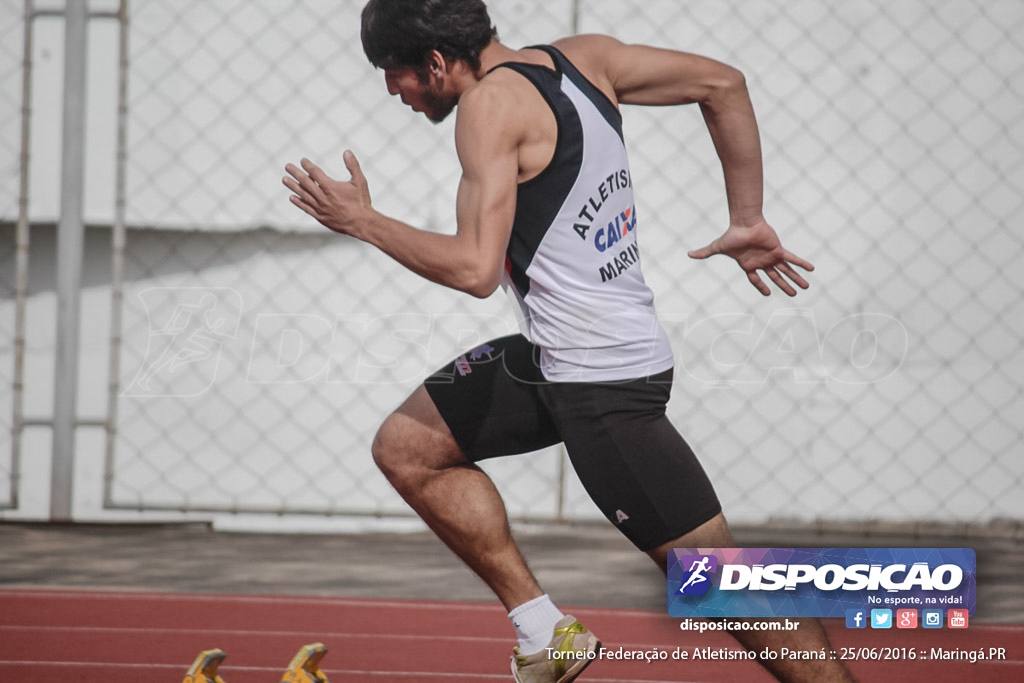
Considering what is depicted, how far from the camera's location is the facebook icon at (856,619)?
2.57 m

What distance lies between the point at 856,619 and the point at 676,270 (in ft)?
7.15

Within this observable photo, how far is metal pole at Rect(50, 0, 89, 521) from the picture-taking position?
4.66m

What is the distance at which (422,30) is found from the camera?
2266 mm

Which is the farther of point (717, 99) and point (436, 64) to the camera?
point (717, 99)

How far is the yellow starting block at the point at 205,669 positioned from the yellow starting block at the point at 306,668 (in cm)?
15

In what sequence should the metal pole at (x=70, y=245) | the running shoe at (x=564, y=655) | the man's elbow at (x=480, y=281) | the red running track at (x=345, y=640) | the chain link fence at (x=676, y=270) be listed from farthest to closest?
the metal pole at (x=70, y=245) → the chain link fence at (x=676, y=270) → the red running track at (x=345, y=640) → the running shoe at (x=564, y=655) → the man's elbow at (x=480, y=281)

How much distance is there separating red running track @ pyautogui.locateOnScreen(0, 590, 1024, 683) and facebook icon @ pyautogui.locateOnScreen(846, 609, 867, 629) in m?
0.07

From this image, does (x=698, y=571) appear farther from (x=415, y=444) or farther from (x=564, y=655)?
(x=415, y=444)

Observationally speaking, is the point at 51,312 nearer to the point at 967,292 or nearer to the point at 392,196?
the point at 392,196

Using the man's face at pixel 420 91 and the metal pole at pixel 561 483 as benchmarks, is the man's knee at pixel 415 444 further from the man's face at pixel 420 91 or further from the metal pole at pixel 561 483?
the metal pole at pixel 561 483

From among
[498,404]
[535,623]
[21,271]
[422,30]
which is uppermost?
[422,30]

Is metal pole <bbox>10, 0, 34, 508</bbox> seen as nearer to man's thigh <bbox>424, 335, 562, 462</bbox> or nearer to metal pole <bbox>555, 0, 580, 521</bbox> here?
metal pole <bbox>555, 0, 580, 521</bbox>

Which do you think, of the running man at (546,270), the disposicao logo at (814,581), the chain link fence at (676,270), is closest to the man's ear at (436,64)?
the running man at (546,270)

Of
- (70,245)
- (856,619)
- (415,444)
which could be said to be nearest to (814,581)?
(856,619)
